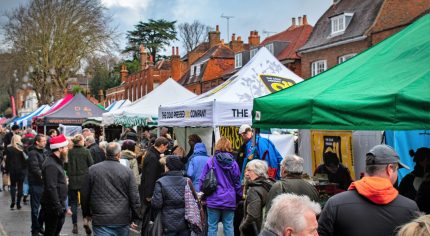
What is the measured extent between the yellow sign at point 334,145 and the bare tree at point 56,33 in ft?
106

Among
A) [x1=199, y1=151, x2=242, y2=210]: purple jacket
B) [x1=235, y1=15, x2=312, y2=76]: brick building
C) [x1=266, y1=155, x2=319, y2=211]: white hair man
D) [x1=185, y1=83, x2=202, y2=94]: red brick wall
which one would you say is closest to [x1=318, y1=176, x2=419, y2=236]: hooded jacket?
[x1=266, y1=155, x2=319, y2=211]: white hair man

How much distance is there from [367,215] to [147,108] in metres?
12.8

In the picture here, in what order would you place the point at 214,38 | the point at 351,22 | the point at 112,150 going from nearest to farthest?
the point at 112,150 < the point at 351,22 < the point at 214,38

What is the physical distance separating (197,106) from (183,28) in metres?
71.4

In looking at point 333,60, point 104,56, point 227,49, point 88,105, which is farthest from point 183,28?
point 88,105

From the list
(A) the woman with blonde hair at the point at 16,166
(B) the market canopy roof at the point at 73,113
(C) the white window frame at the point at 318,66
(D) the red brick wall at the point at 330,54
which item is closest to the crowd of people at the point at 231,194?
(A) the woman with blonde hair at the point at 16,166

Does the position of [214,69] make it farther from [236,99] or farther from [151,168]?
[151,168]

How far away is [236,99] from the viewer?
10.6 metres

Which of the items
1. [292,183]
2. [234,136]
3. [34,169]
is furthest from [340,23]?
[292,183]

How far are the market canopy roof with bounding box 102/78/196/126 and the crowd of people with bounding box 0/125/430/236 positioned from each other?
17.6 ft

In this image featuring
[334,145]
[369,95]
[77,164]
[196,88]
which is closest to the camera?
[369,95]

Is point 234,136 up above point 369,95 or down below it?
below

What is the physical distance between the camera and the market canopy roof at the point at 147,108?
15.7m

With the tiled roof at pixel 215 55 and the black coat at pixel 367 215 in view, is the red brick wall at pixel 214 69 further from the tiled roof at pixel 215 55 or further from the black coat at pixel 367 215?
the black coat at pixel 367 215
